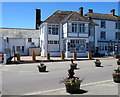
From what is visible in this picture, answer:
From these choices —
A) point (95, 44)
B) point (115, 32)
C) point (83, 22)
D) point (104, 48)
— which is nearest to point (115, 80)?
point (83, 22)

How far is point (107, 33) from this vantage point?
37.0 m

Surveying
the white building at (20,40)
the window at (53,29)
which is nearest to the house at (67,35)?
the window at (53,29)

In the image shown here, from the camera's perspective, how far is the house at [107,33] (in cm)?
3569

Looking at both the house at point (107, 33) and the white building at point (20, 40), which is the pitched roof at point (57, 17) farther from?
the white building at point (20, 40)

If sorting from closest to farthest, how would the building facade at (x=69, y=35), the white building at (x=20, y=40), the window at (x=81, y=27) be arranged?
the building facade at (x=69, y=35) → the window at (x=81, y=27) → the white building at (x=20, y=40)

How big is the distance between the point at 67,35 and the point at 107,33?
1282 cm

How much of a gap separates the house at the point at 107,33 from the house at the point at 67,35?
5329 millimetres

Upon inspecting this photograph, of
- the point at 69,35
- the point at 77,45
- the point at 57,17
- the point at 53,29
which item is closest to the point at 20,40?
the point at 53,29

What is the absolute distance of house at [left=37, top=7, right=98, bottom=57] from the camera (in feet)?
95.4

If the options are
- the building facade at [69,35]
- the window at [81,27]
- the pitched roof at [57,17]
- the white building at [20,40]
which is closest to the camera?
the building facade at [69,35]

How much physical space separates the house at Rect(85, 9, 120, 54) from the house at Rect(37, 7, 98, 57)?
5.33 m

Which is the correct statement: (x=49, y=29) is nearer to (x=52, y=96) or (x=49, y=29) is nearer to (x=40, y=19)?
(x=40, y=19)

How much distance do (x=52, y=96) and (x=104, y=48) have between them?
104 feet

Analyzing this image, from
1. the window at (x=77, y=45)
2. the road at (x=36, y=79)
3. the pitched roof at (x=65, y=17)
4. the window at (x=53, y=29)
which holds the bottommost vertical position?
the road at (x=36, y=79)
